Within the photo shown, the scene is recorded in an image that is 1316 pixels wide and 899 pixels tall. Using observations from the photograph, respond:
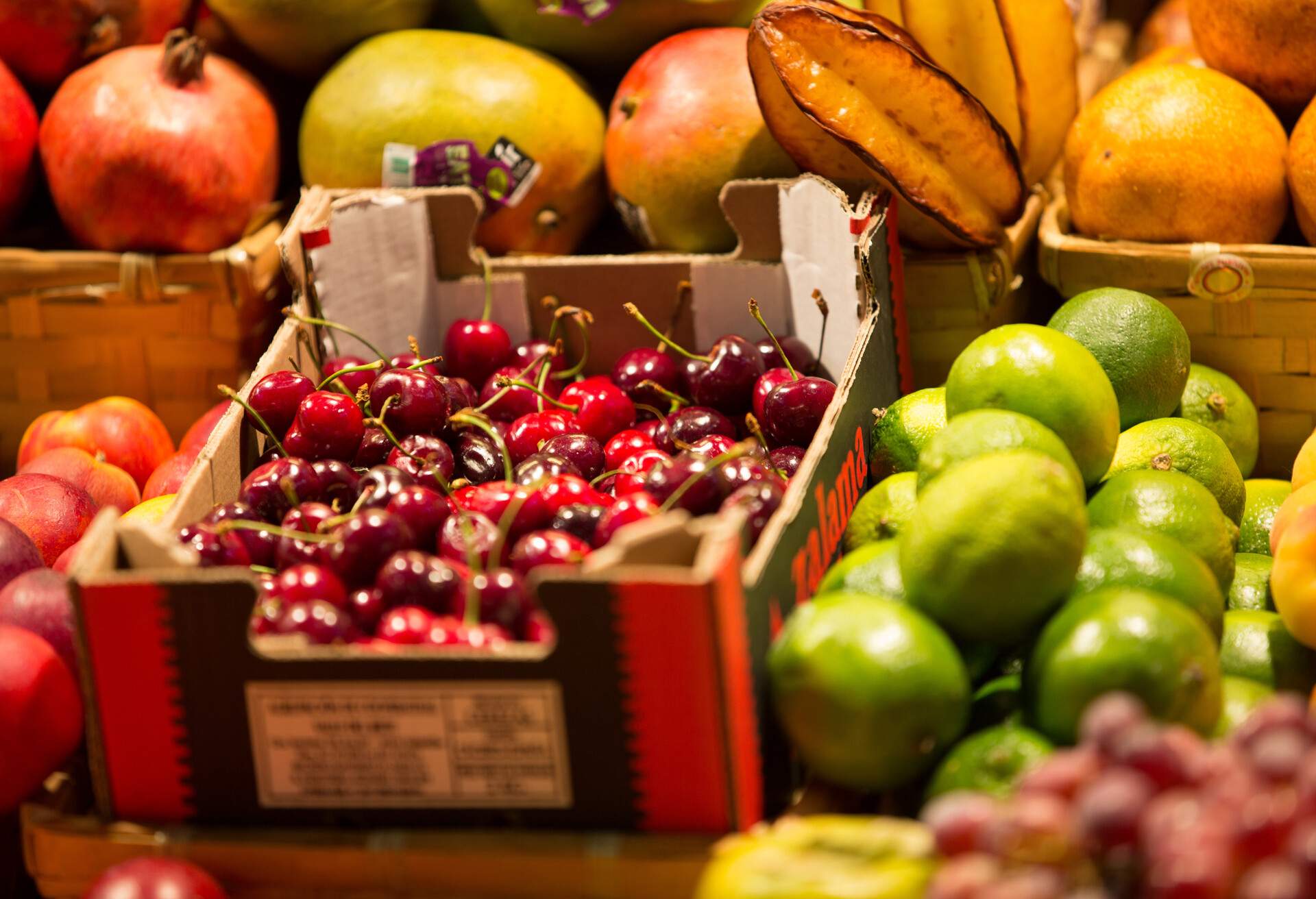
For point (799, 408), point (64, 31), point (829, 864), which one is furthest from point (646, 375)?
point (64, 31)

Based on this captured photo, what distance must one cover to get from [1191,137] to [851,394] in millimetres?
567

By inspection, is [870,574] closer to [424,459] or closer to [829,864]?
[829,864]

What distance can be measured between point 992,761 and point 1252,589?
47 centimetres

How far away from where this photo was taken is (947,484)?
3.36ft

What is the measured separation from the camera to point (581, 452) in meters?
1.37

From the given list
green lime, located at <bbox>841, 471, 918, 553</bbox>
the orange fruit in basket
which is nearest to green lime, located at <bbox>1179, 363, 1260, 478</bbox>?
the orange fruit in basket

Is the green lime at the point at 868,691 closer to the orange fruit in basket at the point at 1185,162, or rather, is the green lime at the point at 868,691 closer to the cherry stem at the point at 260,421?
the cherry stem at the point at 260,421

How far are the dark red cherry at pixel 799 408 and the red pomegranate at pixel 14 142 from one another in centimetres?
110

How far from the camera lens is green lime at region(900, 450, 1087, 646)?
981mm

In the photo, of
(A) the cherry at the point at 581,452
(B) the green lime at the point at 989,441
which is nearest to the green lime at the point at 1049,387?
(B) the green lime at the point at 989,441

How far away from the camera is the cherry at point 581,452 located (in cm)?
136

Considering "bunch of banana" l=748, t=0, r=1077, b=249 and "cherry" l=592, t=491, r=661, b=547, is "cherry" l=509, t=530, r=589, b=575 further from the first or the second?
"bunch of banana" l=748, t=0, r=1077, b=249

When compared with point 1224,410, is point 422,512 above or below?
above

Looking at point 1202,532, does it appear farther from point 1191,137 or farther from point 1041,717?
point 1191,137
